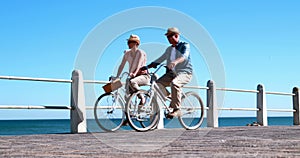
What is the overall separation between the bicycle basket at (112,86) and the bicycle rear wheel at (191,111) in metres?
1.09

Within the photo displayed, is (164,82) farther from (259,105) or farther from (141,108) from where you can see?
(259,105)

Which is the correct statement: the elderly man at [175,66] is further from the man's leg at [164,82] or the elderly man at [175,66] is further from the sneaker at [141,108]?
the sneaker at [141,108]

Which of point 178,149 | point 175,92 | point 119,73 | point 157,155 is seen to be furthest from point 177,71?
point 157,155

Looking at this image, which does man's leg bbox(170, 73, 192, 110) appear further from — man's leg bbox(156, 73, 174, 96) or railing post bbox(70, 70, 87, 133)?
railing post bbox(70, 70, 87, 133)

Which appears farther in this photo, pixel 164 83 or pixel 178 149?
pixel 164 83

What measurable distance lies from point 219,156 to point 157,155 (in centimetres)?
50

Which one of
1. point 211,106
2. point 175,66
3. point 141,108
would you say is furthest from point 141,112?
point 211,106

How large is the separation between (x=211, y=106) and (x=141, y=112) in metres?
3.79

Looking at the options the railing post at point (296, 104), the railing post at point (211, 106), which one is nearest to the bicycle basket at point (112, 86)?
the railing post at point (211, 106)

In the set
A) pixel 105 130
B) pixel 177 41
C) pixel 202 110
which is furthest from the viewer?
→ pixel 202 110

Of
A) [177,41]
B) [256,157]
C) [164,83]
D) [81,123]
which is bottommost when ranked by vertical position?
[256,157]

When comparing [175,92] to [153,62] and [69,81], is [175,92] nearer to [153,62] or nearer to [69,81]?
[153,62]

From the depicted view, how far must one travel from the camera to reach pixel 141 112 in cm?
874

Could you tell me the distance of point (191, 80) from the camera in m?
8.73
